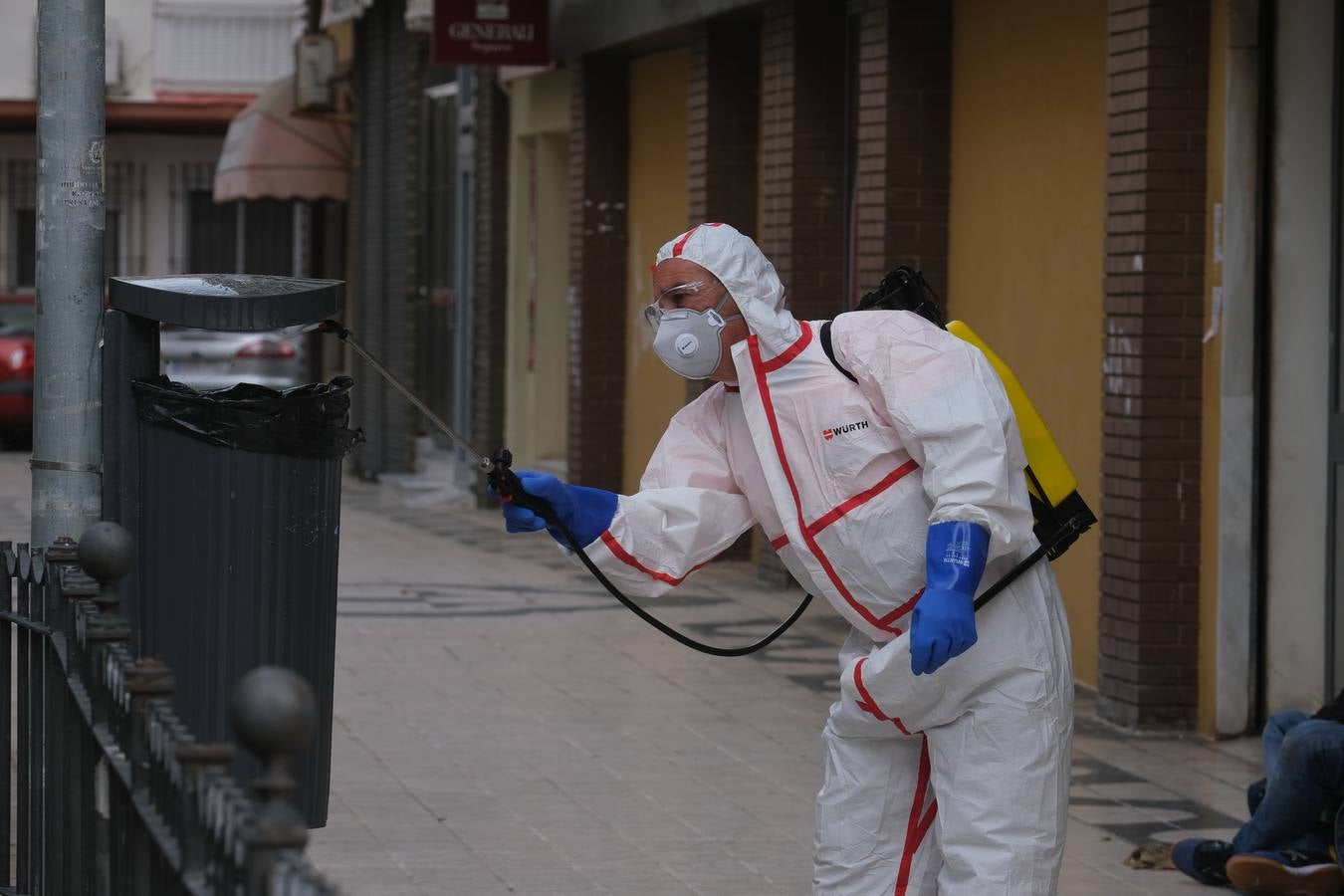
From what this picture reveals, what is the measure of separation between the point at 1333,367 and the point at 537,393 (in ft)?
31.7

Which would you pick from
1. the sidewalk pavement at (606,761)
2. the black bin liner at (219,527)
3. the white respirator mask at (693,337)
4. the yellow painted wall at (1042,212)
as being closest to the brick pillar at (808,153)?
the yellow painted wall at (1042,212)

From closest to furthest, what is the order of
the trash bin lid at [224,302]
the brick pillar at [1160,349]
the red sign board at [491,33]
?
the trash bin lid at [224,302] < the brick pillar at [1160,349] < the red sign board at [491,33]

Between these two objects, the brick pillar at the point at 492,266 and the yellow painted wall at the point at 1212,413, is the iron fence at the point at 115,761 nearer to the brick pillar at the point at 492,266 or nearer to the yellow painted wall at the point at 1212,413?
the yellow painted wall at the point at 1212,413

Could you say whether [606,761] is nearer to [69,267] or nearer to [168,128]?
[69,267]

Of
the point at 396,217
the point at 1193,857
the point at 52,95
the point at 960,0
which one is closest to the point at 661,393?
the point at 960,0

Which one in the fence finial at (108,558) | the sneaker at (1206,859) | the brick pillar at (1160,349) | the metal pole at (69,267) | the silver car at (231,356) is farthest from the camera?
the silver car at (231,356)

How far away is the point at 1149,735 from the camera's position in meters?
8.59

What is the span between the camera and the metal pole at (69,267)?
534 centimetres

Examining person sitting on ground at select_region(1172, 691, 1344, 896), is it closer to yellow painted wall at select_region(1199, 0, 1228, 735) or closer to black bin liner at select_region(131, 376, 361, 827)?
yellow painted wall at select_region(1199, 0, 1228, 735)

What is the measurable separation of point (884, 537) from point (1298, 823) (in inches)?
89.1

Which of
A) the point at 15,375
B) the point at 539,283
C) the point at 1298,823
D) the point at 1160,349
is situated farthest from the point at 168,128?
the point at 1298,823

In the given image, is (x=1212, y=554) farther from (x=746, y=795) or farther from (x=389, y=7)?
(x=389, y=7)

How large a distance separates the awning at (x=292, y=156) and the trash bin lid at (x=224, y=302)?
17423 millimetres

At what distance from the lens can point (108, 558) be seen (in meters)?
4.32
